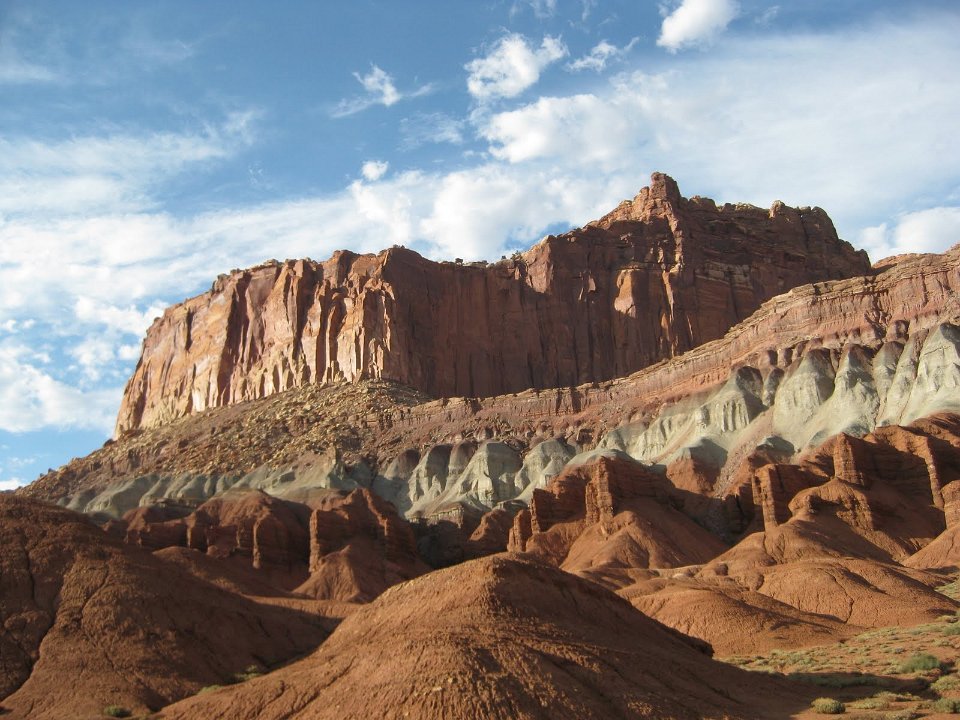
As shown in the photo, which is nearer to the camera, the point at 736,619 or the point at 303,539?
the point at 736,619

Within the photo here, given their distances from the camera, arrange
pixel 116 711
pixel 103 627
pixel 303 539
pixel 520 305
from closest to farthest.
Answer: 1. pixel 116 711
2. pixel 103 627
3. pixel 303 539
4. pixel 520 305

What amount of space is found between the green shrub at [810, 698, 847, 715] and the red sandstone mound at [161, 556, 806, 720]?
2.71 ft

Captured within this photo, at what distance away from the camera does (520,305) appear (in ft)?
486

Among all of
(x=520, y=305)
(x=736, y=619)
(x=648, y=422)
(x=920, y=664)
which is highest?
(x=520, y=305)

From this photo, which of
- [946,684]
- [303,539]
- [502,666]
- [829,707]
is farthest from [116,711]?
[303,539]

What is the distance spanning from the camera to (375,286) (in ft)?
444

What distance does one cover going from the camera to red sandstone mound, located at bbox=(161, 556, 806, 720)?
29.5 metres

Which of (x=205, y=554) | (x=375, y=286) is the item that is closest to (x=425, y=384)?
(x=375, y=286)

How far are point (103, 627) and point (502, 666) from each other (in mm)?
22448

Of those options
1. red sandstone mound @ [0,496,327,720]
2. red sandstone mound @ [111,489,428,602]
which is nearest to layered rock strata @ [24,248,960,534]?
red sandstone mound @ [111,489,428,602]

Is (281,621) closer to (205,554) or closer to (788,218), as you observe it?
(205,554)

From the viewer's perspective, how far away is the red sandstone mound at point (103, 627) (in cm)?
4325

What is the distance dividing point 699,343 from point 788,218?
27.8m

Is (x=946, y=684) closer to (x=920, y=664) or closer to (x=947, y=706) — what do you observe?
(x=920, y=664)
